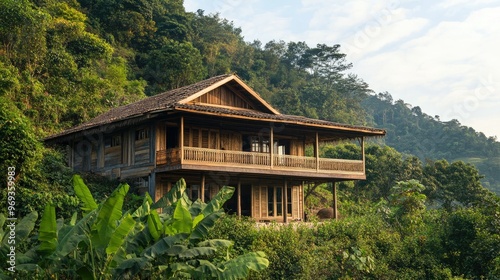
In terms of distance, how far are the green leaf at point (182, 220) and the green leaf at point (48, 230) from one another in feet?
8.97

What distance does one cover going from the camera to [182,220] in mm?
13812

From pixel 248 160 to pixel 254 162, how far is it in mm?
292

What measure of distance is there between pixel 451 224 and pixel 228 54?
154 ft

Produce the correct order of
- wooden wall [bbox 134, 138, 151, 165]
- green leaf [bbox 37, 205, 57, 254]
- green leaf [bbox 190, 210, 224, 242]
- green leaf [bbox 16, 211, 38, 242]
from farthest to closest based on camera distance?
wooden wall [bbox 134, 138, 151, 165]
green leaf [bbox 190, 210, 224, 242]
green leaf [bbox 16, 211, 38, 242]
green leaf [bbox 37, 205, 57, 254]

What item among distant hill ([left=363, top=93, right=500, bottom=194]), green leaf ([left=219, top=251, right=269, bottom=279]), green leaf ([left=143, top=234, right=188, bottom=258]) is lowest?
green leaf ([left=219, top=251, right=269, bottom=279])

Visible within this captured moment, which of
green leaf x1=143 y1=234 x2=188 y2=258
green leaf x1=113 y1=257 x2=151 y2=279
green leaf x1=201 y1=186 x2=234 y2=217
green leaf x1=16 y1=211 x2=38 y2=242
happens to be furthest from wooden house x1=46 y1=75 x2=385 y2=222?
green leaf x1=113 y1=257 x2=151 y2=279

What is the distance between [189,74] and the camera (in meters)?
42.8

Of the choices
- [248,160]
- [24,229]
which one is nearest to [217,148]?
[248,160]

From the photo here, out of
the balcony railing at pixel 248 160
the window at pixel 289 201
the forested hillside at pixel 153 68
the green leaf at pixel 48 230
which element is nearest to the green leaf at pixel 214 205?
the green leaf at pixel 48 230

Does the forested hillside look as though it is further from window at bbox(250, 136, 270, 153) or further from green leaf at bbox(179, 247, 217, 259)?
green leaf at bbox(179, 247, 217, 259)

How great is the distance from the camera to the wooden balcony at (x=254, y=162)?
21.0 m

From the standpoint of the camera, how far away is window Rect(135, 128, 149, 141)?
22961 mm

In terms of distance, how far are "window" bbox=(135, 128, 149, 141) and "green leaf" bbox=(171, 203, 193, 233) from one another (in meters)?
9.44

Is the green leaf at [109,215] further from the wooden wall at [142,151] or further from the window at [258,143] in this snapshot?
the window at [258,143]
